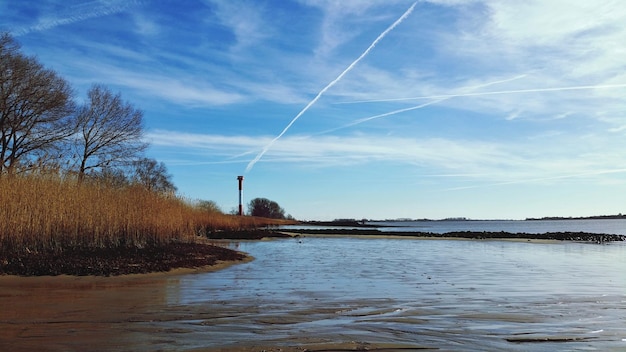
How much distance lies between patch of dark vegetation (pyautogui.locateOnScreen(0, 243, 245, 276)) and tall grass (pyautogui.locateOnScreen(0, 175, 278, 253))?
0.51 m

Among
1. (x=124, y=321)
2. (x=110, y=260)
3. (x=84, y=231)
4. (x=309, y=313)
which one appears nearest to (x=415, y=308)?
(x=309, y=313)

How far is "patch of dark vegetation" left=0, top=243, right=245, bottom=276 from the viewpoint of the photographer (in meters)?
13.1

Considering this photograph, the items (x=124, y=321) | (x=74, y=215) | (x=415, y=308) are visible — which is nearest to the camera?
(x=124, y=321)

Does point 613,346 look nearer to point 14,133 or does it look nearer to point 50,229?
point 50,229

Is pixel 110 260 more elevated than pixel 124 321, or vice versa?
pixel 110 260

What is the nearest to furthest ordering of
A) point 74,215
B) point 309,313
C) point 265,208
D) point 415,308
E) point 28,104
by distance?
point 309,313 → point 415,308 → point 74,215 → point 28,104 → point 265,208

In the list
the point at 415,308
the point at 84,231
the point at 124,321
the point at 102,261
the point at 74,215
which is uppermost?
the point at 74,215

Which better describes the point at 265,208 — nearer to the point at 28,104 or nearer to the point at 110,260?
the point at 28,104

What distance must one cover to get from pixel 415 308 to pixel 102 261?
9.32 metres

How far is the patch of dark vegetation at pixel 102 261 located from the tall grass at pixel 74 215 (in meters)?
0.51

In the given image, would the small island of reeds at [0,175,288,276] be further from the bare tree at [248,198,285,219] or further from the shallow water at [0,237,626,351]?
the bare tree at [248,198,285,219]

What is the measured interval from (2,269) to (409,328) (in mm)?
10482

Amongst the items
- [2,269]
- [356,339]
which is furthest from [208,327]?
[2,269]

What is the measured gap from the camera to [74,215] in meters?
15.4
